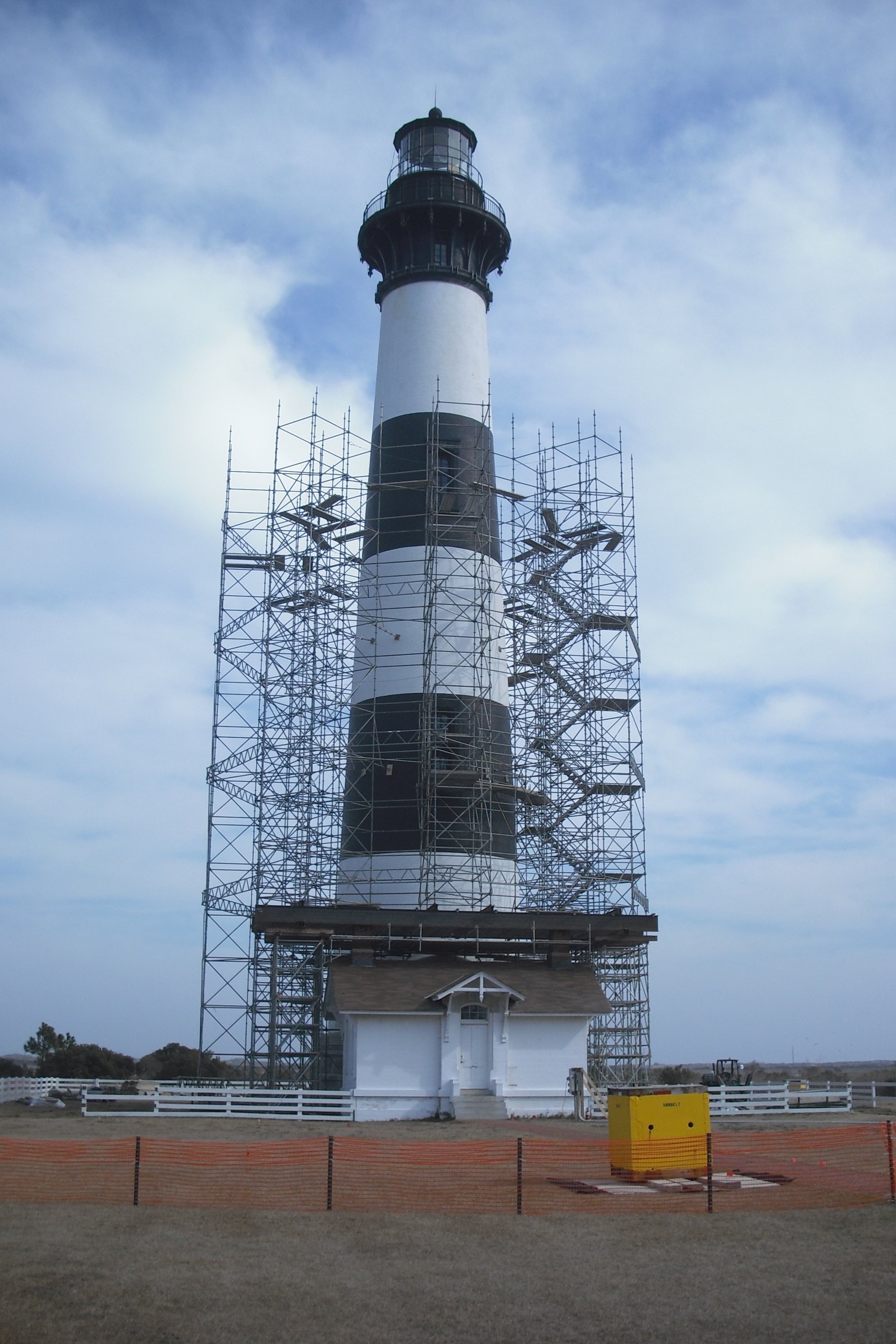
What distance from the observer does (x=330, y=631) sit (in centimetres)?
3559

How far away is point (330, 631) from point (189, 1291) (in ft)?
86.0

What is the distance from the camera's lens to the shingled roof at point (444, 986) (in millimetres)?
27375

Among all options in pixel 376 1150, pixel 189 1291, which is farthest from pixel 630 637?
pixel 189 1291

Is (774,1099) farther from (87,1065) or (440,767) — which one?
(87,1065)

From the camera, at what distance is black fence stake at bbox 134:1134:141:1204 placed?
1445cm

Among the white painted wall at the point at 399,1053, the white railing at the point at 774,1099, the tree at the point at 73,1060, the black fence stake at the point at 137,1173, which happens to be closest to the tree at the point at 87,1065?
the tree at the point at 73,1060

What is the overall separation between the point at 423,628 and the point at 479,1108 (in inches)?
494

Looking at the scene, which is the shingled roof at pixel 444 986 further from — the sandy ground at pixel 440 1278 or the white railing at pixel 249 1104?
the sandy ground at pixel 440 1278

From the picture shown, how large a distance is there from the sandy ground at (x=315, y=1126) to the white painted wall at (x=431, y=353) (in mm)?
19374

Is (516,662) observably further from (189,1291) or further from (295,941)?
(189,1291)

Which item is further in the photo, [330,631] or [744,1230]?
[330,631]

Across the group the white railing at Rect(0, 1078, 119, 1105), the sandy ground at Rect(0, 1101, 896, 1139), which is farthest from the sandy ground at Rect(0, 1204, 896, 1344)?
the white railing at Rect(0, 1078, 119, 1105)

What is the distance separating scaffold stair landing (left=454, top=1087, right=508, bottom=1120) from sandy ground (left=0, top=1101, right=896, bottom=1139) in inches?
14.8

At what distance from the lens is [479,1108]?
26734 millimetres
